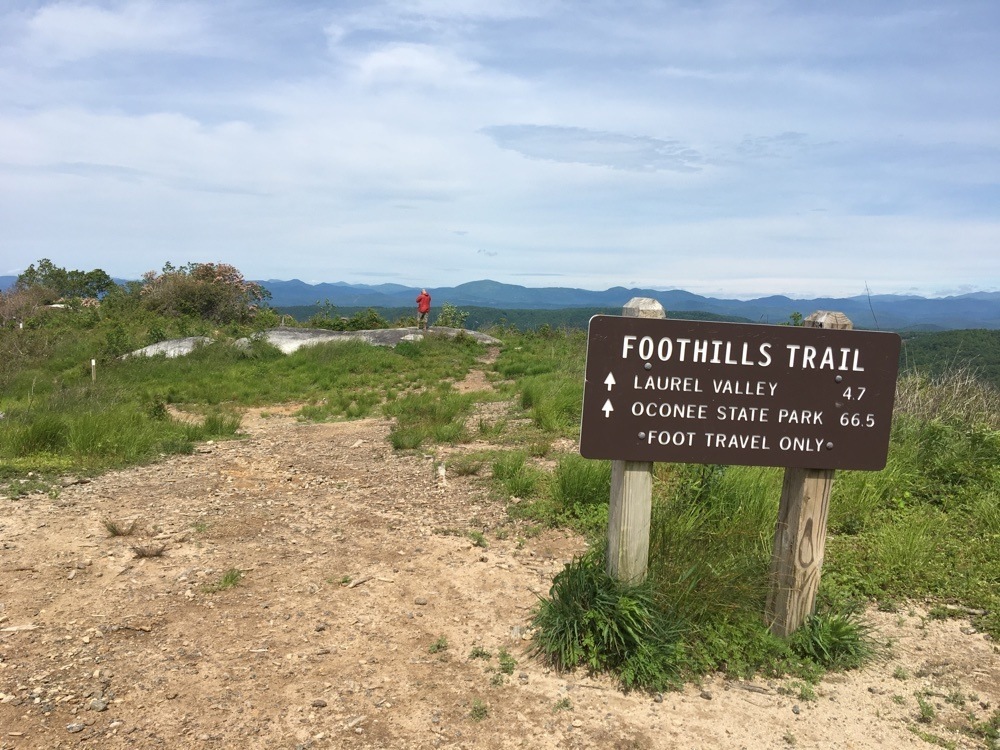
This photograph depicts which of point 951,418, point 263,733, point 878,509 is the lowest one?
point 263,733

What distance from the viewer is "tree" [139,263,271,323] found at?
2638cm

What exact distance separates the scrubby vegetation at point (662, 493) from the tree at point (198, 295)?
39.3 feet

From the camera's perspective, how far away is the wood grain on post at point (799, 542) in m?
3.55

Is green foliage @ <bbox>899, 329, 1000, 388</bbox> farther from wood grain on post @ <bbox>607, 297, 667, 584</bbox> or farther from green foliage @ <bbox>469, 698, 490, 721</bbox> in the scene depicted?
green foliage @ <bbox>469, 698, 490, 721</bbox>

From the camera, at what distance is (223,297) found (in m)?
27.8

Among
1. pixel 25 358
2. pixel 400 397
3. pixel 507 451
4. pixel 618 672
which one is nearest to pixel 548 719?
pixel 618 672

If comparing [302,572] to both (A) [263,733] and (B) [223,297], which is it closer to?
(A) [263,733]

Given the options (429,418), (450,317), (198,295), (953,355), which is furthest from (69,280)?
(953,355)

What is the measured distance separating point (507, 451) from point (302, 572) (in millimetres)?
3243

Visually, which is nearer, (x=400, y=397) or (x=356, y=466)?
(x=356, y=466)

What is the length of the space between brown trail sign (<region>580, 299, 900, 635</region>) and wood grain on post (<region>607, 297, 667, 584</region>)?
11mm

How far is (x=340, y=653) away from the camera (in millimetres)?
3703

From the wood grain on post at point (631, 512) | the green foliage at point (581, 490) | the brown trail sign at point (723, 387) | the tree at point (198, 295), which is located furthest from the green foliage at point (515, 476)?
the tree at point (198, 295)

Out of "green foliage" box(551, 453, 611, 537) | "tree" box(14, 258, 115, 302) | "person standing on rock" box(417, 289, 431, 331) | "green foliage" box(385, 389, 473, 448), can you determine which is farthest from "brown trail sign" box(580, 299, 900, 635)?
"tree" box(14, 258, 115, 302)
